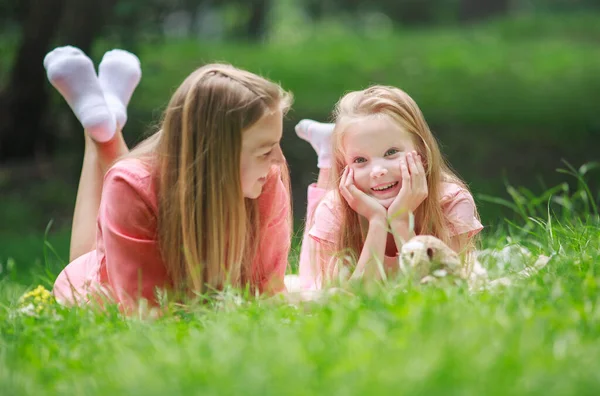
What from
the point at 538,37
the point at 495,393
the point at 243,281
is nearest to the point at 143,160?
the point at 243,281

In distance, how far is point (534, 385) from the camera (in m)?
1.83

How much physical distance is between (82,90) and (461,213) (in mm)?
1771

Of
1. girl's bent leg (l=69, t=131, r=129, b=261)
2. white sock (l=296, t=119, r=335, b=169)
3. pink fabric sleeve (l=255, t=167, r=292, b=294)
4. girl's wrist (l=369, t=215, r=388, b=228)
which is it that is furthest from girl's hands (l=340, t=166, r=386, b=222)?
girl's bent leg (l=69, t=131, r=129, b=261)

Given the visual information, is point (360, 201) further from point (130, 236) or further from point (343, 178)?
point (130, 236)

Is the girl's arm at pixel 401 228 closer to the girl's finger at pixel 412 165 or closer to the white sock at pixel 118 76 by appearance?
the girl's finger at pixel 412 165

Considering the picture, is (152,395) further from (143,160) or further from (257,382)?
(143,160)

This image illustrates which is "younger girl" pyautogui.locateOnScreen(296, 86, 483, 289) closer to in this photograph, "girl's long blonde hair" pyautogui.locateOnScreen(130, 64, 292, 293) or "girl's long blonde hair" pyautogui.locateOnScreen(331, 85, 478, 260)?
"girl's long blonde hair" pyautogui.locateOnScreen(331, 85, 478, 260)

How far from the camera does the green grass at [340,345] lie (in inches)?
73.7

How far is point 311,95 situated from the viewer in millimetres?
8781

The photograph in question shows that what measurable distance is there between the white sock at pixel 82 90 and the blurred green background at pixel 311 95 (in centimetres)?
81

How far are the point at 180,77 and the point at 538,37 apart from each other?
5777 millimetres

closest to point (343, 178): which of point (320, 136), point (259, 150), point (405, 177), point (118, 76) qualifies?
point (405, 177)

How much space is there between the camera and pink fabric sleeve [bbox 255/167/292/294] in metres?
3.36

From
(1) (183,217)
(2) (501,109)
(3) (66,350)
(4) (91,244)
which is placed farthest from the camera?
(2) (501,109)
